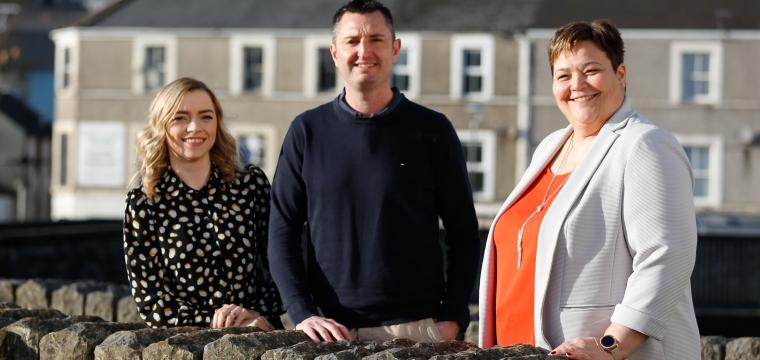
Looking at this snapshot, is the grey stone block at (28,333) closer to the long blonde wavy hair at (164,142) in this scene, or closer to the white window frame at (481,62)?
the long blonde wavy hair at (164,142)

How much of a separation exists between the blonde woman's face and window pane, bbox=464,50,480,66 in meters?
38.3

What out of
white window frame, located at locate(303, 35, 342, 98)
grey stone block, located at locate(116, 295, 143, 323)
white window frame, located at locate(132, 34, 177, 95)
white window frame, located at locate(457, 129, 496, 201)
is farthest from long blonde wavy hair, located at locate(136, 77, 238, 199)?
white window frame, located at locate(132, 34, 177, 95)

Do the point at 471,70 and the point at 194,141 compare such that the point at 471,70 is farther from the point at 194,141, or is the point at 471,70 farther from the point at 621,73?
the point at 621,73

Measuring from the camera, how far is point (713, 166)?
41.2 meters

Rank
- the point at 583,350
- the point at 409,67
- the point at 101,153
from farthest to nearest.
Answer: the point at 101,153, the point at 409,67, the point at 583,350

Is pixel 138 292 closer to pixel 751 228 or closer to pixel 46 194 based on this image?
pixel 751 228

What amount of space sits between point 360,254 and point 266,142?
39863mm

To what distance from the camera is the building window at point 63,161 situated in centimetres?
4634

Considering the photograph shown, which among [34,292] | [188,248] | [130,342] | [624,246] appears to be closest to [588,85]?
[624,246]

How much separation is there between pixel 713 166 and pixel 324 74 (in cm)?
1121

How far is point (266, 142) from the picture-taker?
44.9 m

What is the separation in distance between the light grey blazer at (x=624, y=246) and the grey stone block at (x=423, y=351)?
0.27 meters

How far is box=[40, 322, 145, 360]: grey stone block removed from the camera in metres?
5.30

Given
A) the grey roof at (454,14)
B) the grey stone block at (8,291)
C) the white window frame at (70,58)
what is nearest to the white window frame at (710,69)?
the grey roof at (454,14)
